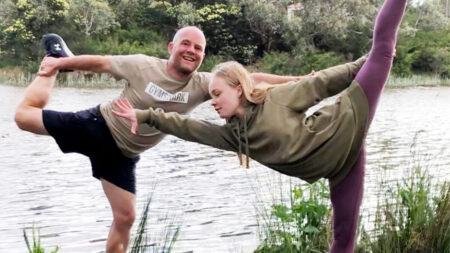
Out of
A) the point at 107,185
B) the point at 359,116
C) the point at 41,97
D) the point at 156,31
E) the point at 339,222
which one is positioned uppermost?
the point at 359,116

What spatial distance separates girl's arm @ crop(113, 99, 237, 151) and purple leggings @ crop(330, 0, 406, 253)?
598 mm

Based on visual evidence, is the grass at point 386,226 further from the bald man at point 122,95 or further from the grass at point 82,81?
the grass at point 82,81

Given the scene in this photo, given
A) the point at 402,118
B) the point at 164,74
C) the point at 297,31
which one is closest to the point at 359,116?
the point at 164,74

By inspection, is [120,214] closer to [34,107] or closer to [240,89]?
[34,107]

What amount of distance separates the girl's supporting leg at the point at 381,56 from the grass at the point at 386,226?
48.6 inches

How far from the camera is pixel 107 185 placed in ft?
14.4

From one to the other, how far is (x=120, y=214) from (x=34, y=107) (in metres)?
0.97

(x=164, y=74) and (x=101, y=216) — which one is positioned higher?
(x=164, y=74)

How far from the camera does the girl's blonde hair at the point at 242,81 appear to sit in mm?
3109

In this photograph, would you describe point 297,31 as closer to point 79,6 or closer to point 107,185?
point 79,6

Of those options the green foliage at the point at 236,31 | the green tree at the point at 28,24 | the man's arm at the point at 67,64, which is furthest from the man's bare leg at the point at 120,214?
the green tree at the point at 28,24

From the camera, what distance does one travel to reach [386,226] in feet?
13.4

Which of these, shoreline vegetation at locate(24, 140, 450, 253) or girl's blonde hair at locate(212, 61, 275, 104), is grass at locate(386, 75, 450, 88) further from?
girl's blonde hair at locate(212, 61, 275, 104)

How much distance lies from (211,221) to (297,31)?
104 feet
